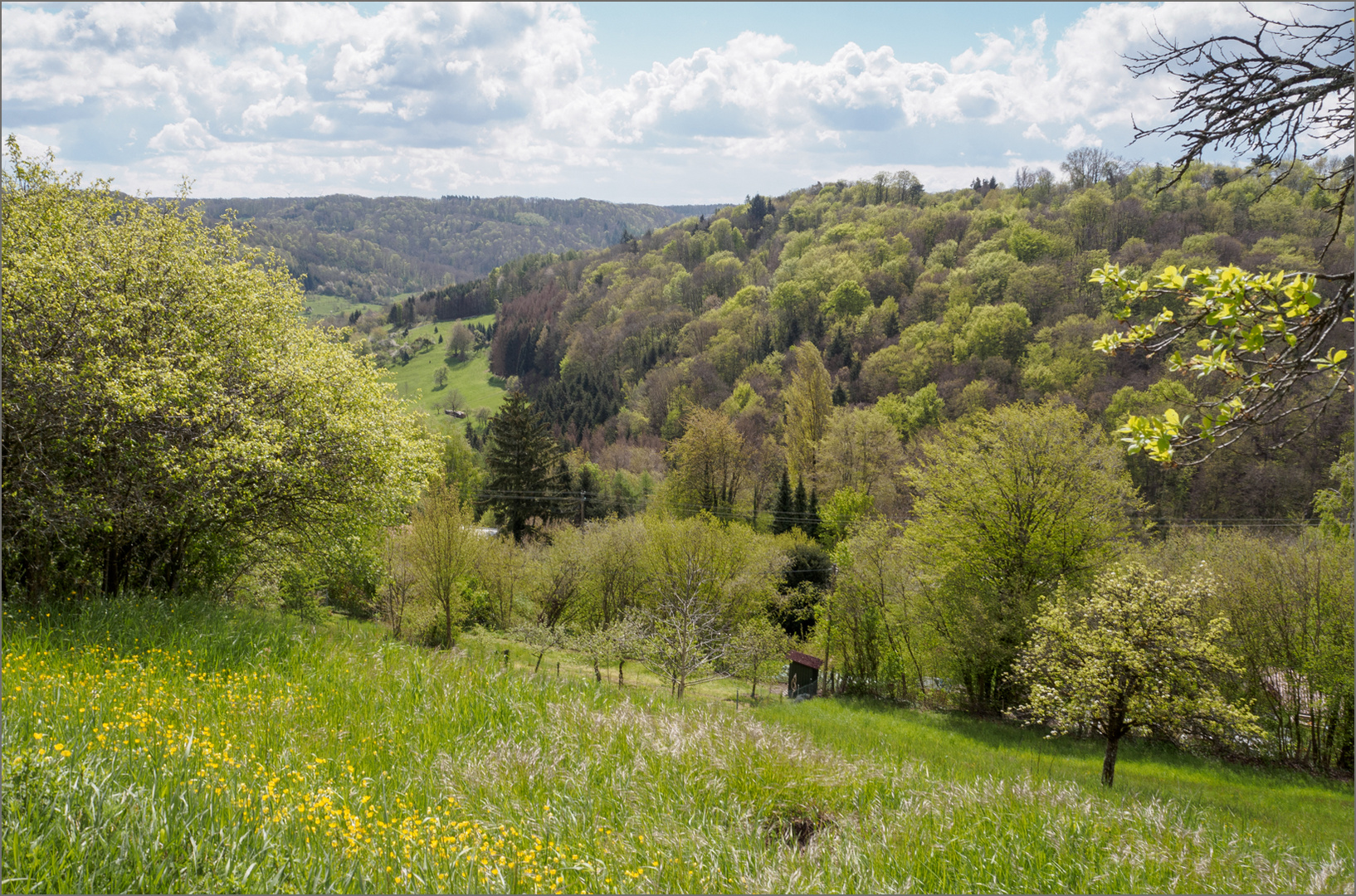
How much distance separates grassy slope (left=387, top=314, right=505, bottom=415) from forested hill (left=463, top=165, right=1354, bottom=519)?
18.5 ft

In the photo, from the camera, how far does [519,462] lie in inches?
1895

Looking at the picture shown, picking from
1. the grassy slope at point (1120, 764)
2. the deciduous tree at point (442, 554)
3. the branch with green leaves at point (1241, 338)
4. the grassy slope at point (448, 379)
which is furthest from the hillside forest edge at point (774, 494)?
the grassy slope at point (448, 379)

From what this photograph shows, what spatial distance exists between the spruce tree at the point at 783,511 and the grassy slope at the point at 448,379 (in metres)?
62.2

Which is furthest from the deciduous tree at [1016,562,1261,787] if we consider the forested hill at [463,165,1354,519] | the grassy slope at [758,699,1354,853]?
the forested hill at [463,165,1354,519]

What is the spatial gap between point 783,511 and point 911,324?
150 feet

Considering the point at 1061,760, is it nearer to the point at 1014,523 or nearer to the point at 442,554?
the point at 1014,523

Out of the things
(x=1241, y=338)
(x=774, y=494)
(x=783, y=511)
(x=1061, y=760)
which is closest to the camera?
(x=1241, y=338)

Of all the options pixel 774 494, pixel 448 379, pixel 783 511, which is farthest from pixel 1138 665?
pixel 448 379

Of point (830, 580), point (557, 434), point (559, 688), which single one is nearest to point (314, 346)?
point (559, 688)

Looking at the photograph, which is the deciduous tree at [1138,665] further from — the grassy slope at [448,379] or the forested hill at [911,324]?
the grassy slope at [448,379]

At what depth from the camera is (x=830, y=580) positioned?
4112cm

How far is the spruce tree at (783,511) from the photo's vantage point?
47875mm

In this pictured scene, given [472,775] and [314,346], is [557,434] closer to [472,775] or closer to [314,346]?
[314,346]

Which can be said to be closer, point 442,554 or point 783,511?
point 442,554
